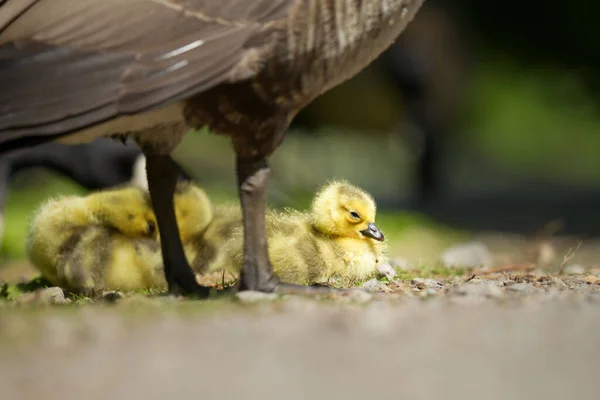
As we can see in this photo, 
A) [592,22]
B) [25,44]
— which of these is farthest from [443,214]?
[25,44]

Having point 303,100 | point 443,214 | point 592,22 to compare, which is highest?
point 303,100

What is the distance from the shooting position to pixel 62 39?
4.09 m

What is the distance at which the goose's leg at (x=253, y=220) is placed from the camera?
15.0 feet

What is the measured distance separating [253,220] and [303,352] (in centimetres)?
165

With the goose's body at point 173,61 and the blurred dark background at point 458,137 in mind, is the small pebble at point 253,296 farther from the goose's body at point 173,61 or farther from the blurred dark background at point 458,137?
the blurred dark background at point 458,137

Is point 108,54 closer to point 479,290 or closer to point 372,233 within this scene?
point 479,290

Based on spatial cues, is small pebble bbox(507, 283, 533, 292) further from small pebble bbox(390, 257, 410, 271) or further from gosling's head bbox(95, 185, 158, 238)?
gosling's head bbox(95, 185, 158, 238)

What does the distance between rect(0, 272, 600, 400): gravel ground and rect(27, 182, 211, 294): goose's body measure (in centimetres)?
221

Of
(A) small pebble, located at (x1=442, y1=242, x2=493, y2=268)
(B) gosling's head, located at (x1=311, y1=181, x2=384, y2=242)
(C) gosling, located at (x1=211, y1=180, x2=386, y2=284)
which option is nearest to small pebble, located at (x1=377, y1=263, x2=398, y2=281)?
(C) gosling, located at (x1=211, y1=180, x2=386, y2=284)

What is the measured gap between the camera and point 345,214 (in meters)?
5.65

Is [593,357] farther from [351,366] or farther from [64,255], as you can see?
[64,255]

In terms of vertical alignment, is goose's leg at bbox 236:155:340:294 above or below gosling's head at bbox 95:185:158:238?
above

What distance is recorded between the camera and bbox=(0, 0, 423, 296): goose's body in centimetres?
405

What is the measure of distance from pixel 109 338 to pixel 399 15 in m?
2.30
